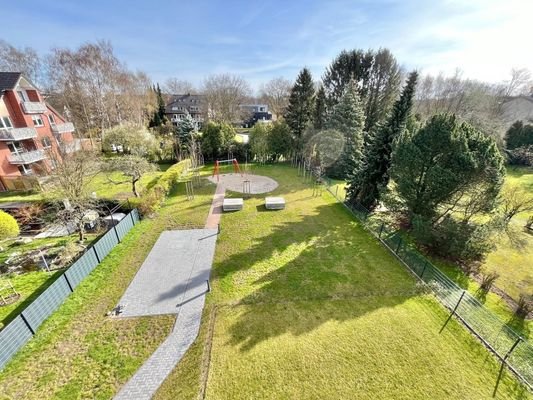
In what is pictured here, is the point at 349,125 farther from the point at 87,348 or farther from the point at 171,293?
the point at 87,348

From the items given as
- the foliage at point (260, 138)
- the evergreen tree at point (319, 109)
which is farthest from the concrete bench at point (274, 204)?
the evergreen tree at point (319, 109)

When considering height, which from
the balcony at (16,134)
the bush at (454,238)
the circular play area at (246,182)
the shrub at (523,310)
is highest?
the balcony at (16,134)

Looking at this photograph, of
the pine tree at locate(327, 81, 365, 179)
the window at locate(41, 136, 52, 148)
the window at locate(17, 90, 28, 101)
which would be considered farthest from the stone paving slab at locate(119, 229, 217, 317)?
the window at locate(17, 90, 28, 101)

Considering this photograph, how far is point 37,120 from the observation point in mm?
22781

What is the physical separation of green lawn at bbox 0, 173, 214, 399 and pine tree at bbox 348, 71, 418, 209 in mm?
14185

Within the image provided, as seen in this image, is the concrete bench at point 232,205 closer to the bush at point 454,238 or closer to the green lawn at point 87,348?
the green lawn at point 87,348

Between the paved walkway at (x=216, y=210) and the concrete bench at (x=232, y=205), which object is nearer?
the paved walkway at (x=216, y=210)

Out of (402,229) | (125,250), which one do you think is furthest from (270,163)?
(125,250)

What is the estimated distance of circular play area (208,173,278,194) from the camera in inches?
788

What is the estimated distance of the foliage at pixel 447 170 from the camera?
10344 mm

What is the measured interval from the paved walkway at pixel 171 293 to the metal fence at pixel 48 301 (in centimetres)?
207

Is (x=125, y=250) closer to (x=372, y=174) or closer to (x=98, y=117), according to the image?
(x=372, y=174)

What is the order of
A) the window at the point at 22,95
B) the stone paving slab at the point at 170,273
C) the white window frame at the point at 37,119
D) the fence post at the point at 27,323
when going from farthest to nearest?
the white window frame at the point at 37,119 < the window at the point at 22,95 < the stone paving slab at the point at 170,273 < the fence post at the point at 27,323

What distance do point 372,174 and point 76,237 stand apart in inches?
731
